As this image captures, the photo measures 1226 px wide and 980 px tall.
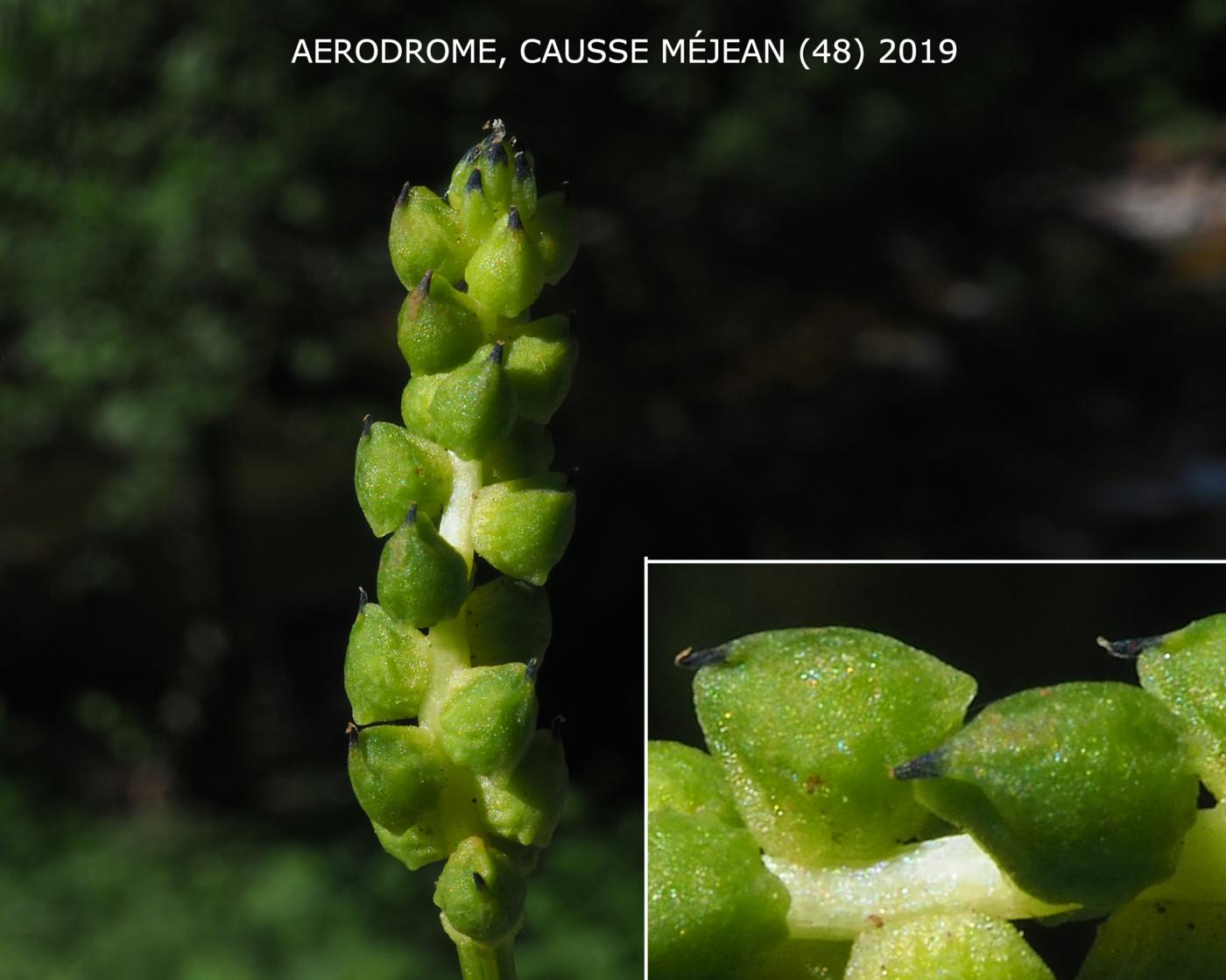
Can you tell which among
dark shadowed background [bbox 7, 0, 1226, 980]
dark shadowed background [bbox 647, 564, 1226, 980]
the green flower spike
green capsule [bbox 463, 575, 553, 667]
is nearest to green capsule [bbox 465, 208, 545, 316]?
the green flower spike

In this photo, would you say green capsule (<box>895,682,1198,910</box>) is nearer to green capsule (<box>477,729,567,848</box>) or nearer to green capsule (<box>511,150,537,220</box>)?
green capsule (<box>477,729,567,848</box>)

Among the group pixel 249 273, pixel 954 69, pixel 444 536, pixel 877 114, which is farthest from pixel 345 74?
pixel 444 536

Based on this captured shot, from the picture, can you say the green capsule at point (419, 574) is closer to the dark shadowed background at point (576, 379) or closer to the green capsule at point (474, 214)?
the green capsule at point (474, 214)

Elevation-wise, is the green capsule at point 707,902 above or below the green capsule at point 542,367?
below

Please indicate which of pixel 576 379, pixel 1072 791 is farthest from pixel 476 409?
pixel 576 379

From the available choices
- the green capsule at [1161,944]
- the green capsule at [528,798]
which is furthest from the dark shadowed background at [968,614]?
the green capsule at [528,798]

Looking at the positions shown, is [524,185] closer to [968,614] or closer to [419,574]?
[419,574]
